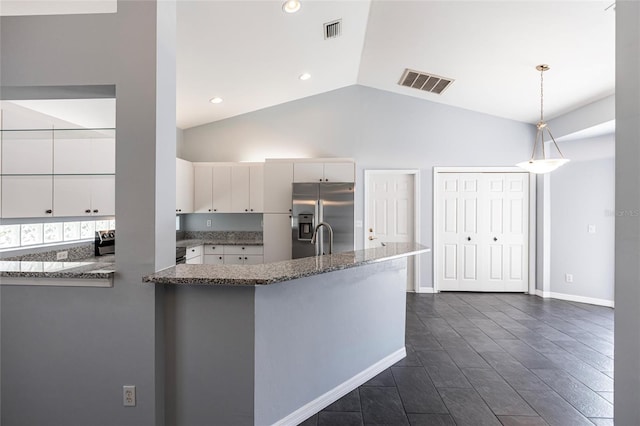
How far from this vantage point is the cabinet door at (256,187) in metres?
4.71

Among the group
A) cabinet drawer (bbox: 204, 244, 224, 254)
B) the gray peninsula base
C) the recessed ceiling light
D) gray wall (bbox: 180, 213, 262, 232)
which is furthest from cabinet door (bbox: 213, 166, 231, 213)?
the gray peninsula base

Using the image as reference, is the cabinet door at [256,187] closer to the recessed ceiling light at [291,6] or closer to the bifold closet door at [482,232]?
the recessed ceiling light at [291,6]

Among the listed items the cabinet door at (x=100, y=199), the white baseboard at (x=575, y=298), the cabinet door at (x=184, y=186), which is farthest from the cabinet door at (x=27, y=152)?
the white baseboard at (x=575, y=298)

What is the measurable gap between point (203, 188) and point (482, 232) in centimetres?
467

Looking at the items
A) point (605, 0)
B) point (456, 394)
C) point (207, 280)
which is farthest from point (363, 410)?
point (605, 0)

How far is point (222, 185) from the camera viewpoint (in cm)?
473

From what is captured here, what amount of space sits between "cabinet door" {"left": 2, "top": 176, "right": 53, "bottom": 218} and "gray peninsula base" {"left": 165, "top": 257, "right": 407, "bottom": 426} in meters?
2.13

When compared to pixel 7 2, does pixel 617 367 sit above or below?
below

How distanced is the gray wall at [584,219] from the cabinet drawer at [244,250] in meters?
4.68

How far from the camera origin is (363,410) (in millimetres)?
1958

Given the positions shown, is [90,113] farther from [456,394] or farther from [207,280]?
[456,394]

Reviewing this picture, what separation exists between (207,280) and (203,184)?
3.63m

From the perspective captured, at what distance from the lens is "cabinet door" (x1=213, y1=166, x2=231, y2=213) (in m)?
4.73

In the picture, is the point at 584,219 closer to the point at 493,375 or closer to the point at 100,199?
the point at 493,375
